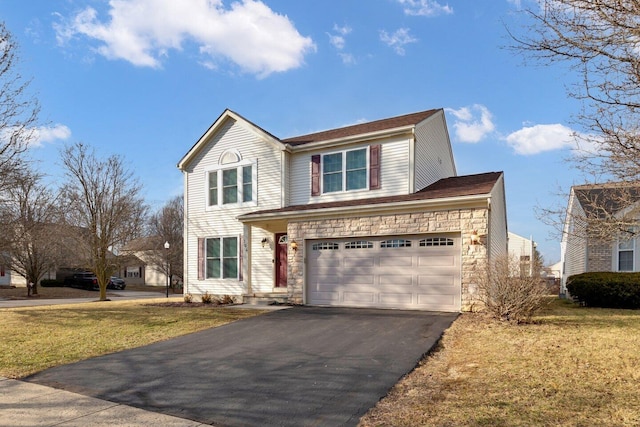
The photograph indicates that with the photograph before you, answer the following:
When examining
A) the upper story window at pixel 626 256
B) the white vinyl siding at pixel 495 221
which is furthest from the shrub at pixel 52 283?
the upper story window at pixel 626 256

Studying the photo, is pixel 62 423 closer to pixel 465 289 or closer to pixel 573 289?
pixel 465 289

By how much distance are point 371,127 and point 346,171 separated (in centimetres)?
225

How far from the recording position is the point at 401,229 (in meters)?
12.3

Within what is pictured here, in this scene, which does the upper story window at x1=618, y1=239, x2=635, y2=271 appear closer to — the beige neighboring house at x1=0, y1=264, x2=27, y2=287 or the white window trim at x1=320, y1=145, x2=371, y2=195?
the white window trim at x1=320, y1=145, x2=371, y2=195

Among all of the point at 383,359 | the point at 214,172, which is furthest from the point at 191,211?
the point at 383,359

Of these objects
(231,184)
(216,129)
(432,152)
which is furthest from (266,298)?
(432,152)

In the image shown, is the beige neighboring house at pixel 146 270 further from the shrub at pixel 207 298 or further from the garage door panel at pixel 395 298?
the garage door panel at pixel 395 298

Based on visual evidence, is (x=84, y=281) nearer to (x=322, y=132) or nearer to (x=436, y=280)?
(x=322, y=132)

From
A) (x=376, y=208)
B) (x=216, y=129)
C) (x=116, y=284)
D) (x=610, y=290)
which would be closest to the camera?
(x=376, y=208)

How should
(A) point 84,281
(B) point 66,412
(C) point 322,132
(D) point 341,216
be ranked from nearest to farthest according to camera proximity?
(B) point 66,412
(D) point 341,216
(C) point 322,132
(A) point 84,281

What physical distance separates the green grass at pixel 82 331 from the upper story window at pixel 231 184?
16.1 feet

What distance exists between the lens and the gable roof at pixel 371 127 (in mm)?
14783

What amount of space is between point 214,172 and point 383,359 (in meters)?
12.9

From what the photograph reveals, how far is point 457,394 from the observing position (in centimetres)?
490
